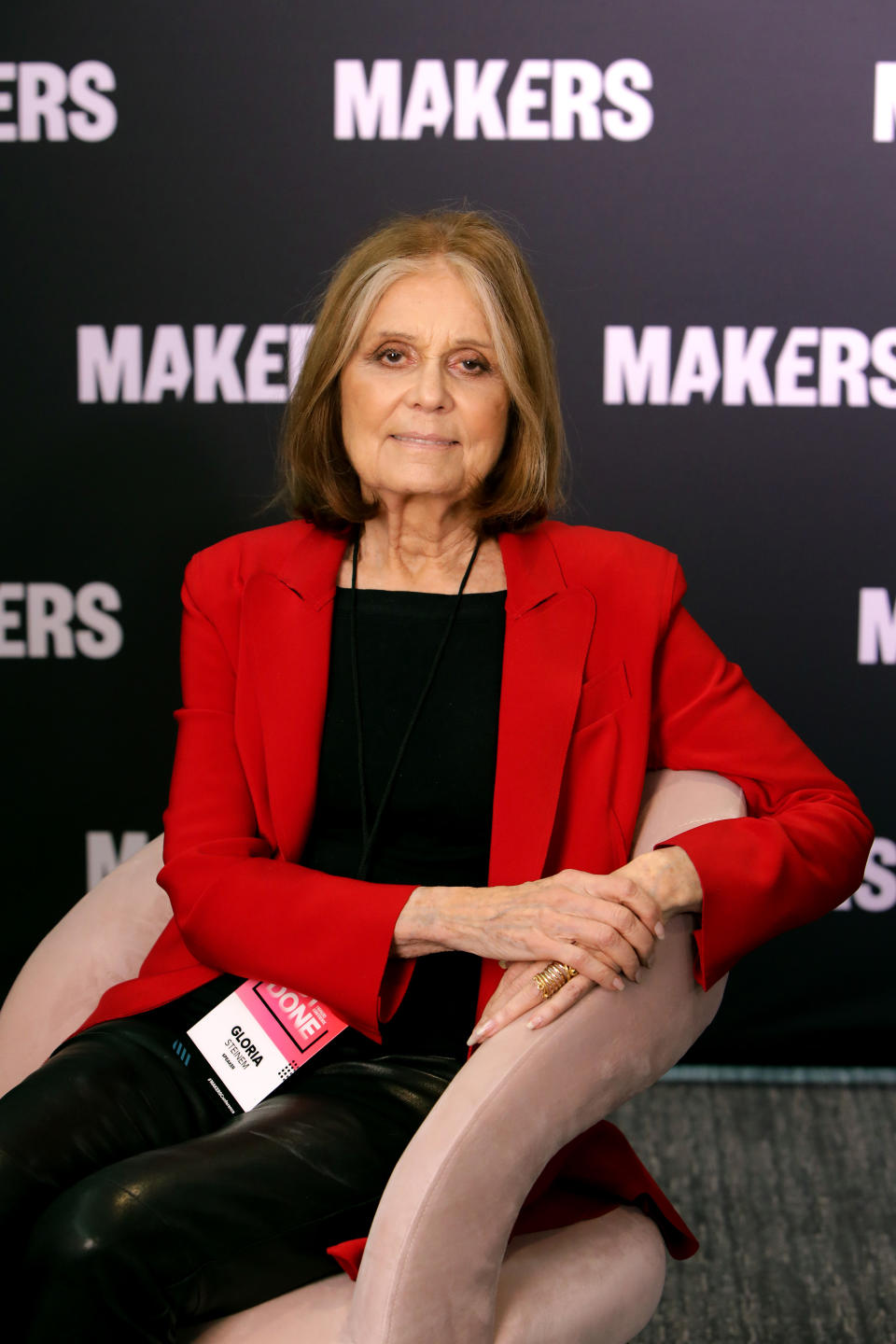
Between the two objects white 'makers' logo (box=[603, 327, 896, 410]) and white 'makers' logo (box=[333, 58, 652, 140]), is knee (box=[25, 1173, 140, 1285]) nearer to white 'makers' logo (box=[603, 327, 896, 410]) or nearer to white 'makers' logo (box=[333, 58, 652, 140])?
white 'makers' logo (box=[603, 327, 896, 410])

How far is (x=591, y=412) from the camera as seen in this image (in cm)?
296

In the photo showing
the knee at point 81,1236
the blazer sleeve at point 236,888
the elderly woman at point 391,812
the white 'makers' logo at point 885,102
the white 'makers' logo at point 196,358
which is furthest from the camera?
the white 'makers' logo at point 196,358

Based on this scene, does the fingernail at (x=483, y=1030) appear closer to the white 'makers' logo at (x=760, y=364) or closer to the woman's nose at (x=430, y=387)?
the woman's nose at (x=430, y=387)

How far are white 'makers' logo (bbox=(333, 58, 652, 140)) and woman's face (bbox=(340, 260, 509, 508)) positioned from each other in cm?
121

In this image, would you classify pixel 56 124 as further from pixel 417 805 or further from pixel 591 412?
pixel 417 805

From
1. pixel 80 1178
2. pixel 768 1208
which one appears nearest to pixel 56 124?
pixel 80 1178

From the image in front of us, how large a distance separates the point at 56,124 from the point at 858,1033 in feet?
8.68

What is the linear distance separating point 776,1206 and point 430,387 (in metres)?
1.67

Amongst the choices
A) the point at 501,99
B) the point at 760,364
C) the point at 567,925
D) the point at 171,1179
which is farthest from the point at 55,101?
the point at 171,1179

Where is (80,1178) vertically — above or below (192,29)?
below

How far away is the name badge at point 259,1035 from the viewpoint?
61.8 inches

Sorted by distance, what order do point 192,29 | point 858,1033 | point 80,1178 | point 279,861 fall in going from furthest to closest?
point 858,1033
point 192,29
point 279,861
point 80,1178

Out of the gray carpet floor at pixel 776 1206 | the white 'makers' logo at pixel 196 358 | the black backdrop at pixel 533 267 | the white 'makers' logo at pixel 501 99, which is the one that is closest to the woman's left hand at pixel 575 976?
the gray carpet floor at pixel 776 1206

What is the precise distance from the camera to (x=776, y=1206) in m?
2.54
